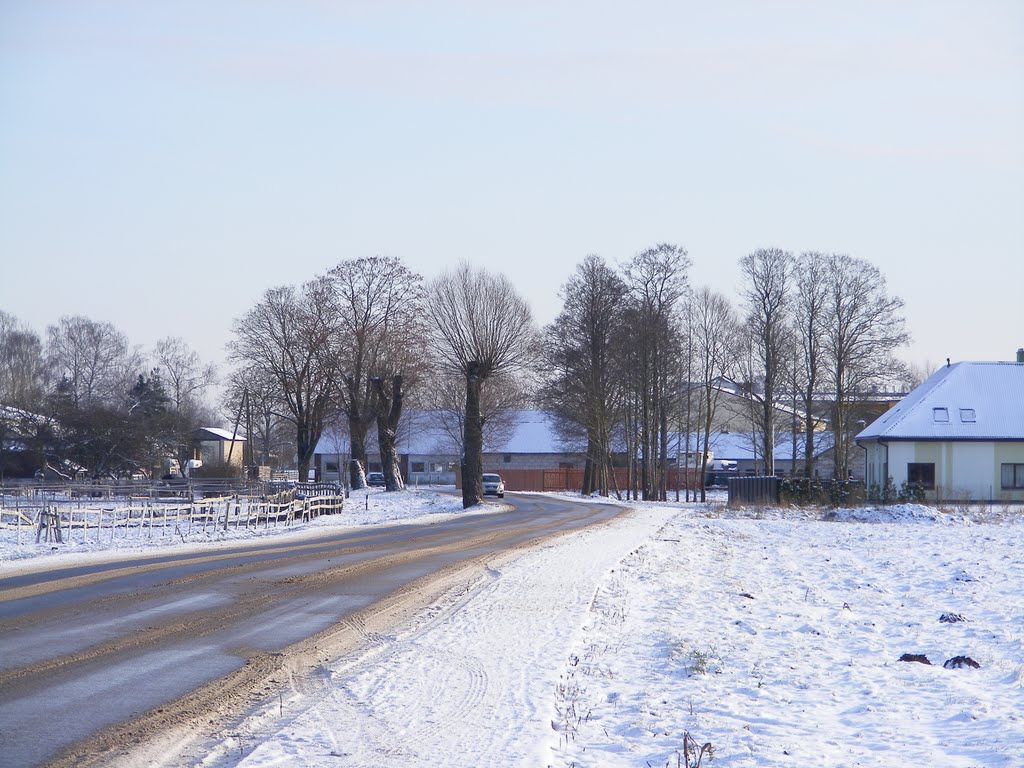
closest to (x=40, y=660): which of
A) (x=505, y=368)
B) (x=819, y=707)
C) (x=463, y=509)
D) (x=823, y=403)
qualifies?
(x=819, y=707)

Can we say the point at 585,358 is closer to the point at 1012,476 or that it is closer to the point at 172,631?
the point at 1012,476

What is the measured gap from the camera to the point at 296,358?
208ft

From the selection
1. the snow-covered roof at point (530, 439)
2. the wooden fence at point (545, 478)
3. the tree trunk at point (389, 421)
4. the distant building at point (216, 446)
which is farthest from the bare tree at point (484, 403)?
the distant building at point (216, 446)

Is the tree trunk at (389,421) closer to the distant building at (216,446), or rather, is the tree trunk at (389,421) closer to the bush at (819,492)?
the bush at (819,492)

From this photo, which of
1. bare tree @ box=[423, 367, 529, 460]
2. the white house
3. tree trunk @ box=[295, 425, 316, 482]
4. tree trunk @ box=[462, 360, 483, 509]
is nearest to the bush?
the white house

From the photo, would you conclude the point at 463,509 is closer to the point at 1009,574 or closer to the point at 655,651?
the point at 1009,574

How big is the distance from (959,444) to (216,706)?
155 feet

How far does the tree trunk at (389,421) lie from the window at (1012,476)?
32.3m

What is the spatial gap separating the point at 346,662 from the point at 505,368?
48730 millimetres

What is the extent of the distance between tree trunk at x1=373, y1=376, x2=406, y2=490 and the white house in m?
26.5

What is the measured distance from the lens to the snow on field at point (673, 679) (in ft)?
21.7

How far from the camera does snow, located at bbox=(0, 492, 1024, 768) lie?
21.7 feet

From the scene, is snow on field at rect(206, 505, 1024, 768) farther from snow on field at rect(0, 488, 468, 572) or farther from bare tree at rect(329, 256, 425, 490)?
bare tree at rect(329, 256, 425, 490)

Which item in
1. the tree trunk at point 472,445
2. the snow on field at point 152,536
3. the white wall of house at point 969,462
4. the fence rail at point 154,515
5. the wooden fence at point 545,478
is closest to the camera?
the snow on field at point 152,536
